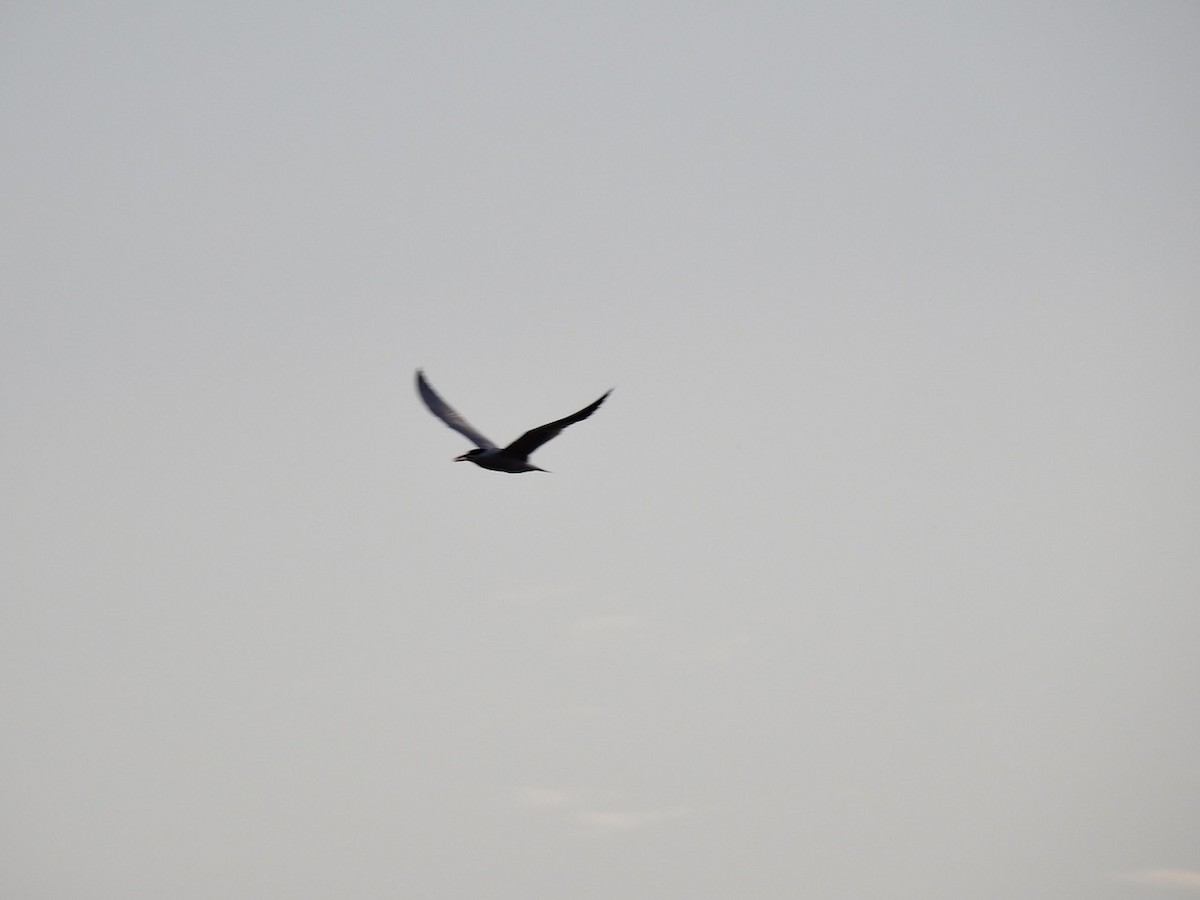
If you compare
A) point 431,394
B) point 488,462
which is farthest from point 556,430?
point 431,394

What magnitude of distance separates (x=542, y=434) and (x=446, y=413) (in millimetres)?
9908

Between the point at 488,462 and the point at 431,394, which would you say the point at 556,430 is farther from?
the point at 431,394

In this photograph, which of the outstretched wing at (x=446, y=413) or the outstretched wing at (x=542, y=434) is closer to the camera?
the outstretched wing at (x=542, y=434)

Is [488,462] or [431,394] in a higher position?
[431,394]

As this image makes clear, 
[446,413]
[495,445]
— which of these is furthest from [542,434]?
[446,413]

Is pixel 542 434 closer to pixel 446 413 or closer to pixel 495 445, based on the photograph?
pixel 495 445

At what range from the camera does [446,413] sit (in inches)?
2175

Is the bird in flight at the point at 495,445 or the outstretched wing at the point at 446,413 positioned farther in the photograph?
the outstretched wing at the point at 446,413

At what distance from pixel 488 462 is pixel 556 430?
3940mm

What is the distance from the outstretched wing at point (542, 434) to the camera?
43875mm

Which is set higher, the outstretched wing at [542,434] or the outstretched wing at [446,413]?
the outstretched wing at [446,413]

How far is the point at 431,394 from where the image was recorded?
56156 mm

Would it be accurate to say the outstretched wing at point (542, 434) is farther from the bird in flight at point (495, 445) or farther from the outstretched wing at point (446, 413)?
the outstretched wing at point (446, 413)

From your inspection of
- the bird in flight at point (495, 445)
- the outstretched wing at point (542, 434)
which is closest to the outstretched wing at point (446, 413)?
the bird in flight at point (495, 445)
